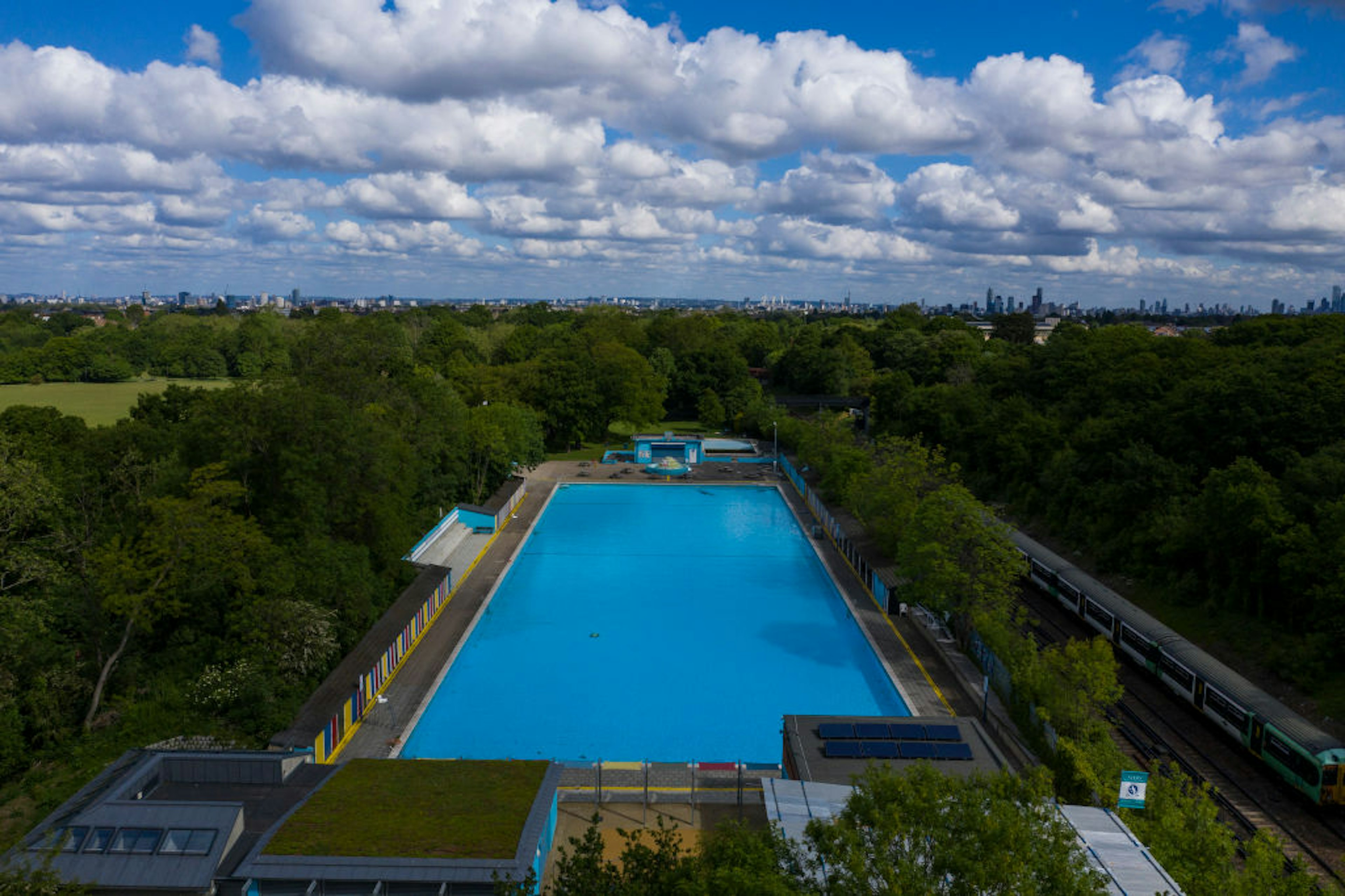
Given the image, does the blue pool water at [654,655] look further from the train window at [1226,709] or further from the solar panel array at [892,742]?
the train window at [1226,709]

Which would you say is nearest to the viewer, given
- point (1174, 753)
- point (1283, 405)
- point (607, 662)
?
point (1174, 753)

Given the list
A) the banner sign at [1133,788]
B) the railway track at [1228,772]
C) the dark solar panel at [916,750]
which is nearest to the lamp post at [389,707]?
the dark solar panel at [916,750]

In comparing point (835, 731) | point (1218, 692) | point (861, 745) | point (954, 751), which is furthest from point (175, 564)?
point (1218, 692)

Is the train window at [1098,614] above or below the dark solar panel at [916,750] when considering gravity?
below

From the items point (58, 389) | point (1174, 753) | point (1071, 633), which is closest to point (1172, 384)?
point (1071, 633)

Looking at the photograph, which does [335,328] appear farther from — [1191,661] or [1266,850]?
[1266,850]

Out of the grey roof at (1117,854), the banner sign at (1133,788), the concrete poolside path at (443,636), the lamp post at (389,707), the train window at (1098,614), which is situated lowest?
the concrete poolside path at (443,636)
